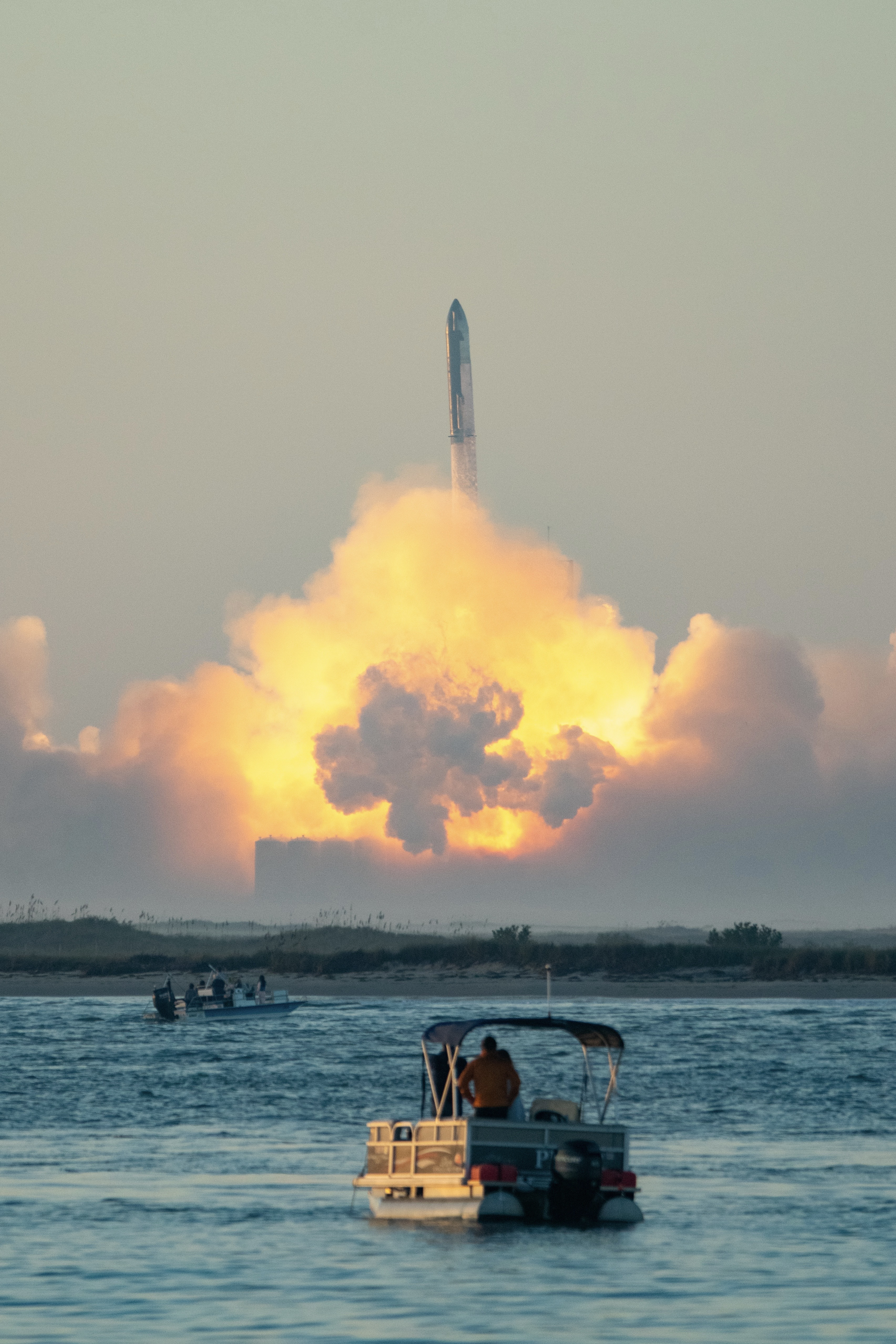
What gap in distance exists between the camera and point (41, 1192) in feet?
131

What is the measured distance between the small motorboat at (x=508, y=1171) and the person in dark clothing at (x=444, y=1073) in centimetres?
119

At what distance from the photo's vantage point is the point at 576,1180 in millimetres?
35094

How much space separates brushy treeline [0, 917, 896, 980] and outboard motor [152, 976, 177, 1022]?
2917 cm

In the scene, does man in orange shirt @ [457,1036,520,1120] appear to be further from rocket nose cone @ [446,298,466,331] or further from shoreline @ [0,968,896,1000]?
rocket nose cone @ [446,298,466,331]

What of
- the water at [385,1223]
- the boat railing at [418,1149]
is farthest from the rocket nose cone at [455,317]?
the boat railing at [418,1149]

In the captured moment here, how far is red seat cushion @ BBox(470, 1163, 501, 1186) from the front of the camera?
35.2 metres

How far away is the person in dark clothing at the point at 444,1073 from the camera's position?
39.0m

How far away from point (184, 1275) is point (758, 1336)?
31.1ft

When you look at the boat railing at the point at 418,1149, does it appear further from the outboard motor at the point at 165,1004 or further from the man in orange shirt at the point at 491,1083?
the outboard motor at the point at 165,1004

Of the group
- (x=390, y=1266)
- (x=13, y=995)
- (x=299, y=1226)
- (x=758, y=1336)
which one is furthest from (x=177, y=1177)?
(x=13, y=995)

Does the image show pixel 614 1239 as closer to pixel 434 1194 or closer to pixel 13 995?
pixel 434 1194

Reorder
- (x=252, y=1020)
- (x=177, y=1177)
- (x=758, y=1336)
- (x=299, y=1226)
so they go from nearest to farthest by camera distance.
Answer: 1. (x=758, y=1336)
2. (x=299, y=1226)
3. (x=177, y=1177)
4. (x=252, y=1020)

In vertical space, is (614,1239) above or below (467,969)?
below

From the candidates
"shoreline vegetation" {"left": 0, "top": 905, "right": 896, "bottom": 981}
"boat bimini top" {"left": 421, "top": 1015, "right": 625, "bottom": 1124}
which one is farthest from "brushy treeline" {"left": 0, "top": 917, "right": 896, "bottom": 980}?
"boat bimini top" {"left": 421, "top": 1015, "right": 625, "bottom": 1124}
